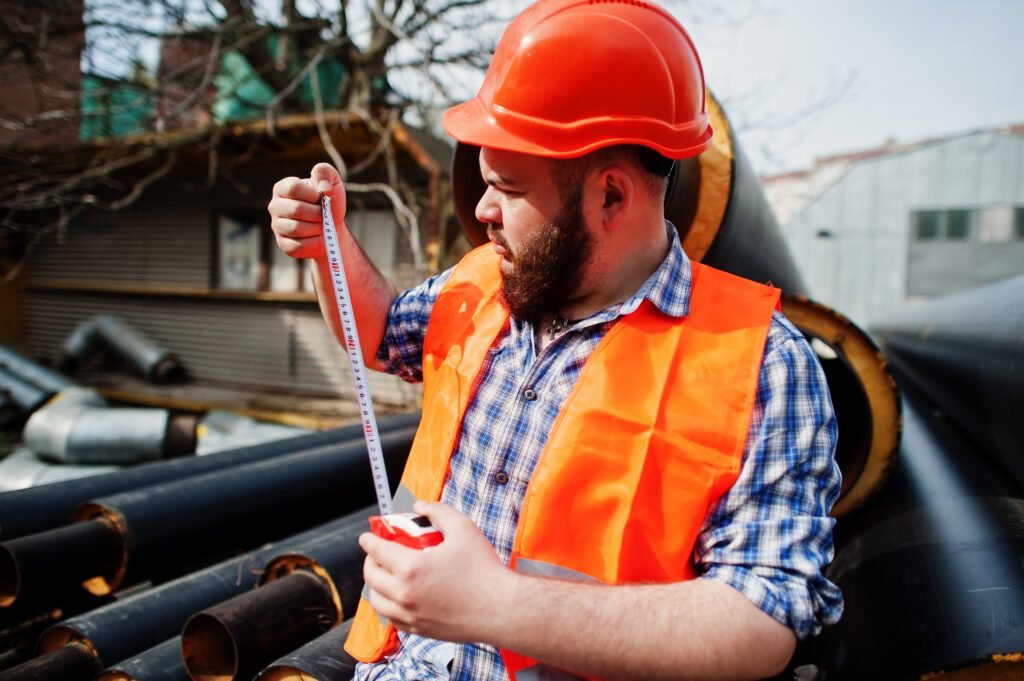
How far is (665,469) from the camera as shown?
1201 millimetres

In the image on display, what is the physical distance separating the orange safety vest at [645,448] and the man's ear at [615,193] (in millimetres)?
212

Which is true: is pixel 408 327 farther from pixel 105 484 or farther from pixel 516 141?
pixel 105 484

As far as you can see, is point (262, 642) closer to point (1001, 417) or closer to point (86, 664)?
point (86, 664)

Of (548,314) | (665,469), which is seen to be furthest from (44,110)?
(665,469)

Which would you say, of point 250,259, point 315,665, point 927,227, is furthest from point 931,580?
point 927,227

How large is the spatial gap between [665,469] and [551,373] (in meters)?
0.35

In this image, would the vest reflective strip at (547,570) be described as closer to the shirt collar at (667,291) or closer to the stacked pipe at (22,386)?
the shirt collar at (667,291)

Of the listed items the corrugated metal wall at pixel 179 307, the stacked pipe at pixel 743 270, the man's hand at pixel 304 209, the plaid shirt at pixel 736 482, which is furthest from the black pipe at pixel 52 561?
the corrugated metal wall at pixel 179 307

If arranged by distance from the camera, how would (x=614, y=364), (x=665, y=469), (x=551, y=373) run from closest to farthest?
(x=665, y=469) < (x=614, y=364) < (x=551, y=373)

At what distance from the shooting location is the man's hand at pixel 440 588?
99cm

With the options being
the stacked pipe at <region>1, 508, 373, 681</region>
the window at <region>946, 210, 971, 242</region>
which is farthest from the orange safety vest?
the window at <region>946, 210, 971, 242</region>

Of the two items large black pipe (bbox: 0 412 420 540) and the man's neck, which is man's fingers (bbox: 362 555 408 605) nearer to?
the man's neck

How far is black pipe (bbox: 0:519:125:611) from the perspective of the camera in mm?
2104

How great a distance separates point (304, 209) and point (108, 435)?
437cm
